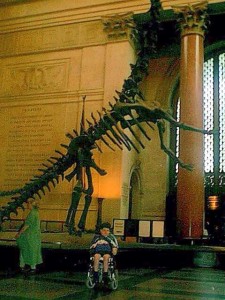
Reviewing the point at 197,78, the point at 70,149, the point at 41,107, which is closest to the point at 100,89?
the point at 41,107

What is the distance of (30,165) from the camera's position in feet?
43.1

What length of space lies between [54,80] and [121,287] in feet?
30.4

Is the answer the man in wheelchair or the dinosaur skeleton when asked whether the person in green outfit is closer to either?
the dinosaur skeleton

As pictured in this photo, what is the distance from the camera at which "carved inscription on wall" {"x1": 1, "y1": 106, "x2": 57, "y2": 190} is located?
1310 centimetres

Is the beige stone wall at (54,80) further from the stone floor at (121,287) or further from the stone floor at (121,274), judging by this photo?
the stone floor at (121,287)

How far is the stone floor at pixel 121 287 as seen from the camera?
495 cm

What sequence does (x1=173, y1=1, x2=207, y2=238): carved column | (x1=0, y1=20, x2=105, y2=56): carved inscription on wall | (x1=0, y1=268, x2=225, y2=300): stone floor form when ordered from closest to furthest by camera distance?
(x1=0, y1=268, x2=225, y2=300): stone floor
(x1=173, y1=1, x2=207, y2=238): carved column
(x1=0, y1=20, x2=105, y2=56): carved inscription on wall

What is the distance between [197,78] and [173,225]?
16.8 feet

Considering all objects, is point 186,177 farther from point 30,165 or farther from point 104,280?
point 104,280

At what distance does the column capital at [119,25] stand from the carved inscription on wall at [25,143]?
3237mm

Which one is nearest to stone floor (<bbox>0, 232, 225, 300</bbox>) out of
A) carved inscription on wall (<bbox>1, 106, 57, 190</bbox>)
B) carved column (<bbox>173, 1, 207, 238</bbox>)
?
carved column (<bbox>173, 1, 207, 238</bbox>)

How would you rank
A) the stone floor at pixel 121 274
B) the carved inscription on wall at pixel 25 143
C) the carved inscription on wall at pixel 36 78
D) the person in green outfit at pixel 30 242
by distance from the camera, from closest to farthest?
the stone floor at pixel 121 274 → the person in green outfit at pixel 30 242 → the carved inscription on wall at pixel 25 143 → the carved inscription on wall at pixel 36 78

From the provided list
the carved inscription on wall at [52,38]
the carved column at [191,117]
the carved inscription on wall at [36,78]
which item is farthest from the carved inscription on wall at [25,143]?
the carved column at [191,117]

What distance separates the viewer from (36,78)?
1397cm
